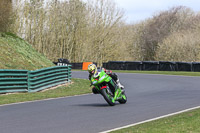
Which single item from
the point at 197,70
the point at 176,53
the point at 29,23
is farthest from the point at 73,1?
the point at 197,70

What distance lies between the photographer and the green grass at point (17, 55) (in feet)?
74.9

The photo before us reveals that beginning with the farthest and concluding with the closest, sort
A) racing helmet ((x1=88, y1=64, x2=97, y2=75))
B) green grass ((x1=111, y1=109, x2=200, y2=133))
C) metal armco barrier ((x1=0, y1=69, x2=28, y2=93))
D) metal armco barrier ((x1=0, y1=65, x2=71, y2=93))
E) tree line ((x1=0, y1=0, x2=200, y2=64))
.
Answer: tree line ((x1=0, y1=0, x2=200, y2=64)), metal armco barrier ((x1=0, y1=65, x2=71, y2=93)), metal armco barrier ((x1=0, y1=69, x2=28, y2=93)), racing helmet ((x1=88, y1=64, x2=97, y2=75)), green grass ((x1=111, y1=109, x2=200, y2=133))

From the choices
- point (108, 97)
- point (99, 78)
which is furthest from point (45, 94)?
point (99, 78)

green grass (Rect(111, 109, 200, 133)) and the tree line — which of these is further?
the tree line

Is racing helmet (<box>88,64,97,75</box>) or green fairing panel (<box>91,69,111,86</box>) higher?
racing helmet (<box>88,64,97,75</box>)

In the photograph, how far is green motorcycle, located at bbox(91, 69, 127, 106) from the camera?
1141cm

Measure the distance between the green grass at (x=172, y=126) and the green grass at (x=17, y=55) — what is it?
14300 millimetres

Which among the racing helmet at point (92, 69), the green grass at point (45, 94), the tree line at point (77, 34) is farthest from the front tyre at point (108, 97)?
the tree line at point (77, 34)

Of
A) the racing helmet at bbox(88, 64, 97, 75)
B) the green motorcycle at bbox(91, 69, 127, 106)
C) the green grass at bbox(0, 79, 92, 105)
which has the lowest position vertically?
the green grass at bbox(0, 79, 92, 105)

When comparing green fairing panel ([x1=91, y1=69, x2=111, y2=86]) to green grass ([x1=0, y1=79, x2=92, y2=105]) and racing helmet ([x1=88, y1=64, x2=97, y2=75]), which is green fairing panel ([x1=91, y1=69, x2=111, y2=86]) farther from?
green grass ([x1=0, y1=79, x2=92, y2=105])

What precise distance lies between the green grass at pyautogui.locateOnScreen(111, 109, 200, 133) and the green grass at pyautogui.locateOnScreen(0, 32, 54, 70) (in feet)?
46.9

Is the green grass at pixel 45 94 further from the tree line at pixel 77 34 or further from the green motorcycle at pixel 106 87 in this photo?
the tree line at pixel 77 34

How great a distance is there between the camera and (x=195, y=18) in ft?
286

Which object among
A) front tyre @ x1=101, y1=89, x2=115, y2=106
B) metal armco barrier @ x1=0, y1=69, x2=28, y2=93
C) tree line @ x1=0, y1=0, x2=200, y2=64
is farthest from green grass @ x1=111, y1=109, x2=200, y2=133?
tree line @ x1=0, y1=0, x2=200, y2=64
